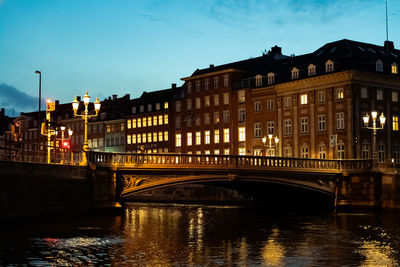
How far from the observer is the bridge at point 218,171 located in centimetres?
5266

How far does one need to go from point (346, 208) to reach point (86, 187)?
24390 mm

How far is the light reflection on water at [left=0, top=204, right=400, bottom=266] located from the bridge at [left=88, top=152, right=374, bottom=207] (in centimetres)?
318

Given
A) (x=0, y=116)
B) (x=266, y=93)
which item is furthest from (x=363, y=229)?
(x=0, y=116)

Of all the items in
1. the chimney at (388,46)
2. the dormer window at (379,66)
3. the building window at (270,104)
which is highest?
the chimney at (388,46)

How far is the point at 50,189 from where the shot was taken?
4441 centimetres

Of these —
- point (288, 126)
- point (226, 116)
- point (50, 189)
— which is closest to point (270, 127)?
point (288, 126)

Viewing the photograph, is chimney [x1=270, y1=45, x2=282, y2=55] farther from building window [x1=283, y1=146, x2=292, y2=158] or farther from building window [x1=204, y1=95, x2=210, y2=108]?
building window [x1=283, y1=146, x2=292, y2=158]

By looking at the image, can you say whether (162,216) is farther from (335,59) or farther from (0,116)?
(0,116)

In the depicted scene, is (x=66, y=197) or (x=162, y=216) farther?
(x=162, y=216)

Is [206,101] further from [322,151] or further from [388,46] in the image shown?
[388,46]

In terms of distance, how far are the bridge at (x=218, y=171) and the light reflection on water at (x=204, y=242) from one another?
3.18 meters

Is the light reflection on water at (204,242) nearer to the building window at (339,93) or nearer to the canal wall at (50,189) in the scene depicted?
the canal wall at (50,189)

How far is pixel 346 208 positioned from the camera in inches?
2467

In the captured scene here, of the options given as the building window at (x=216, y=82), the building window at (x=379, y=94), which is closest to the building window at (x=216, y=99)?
the building window at (x=216, y=82)
